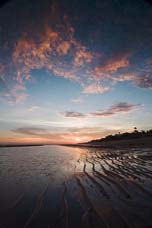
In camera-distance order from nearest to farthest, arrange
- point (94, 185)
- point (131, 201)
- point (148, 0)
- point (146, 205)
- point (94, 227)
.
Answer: point (148, 0) → point (94, 227) → point (146, 205) → point (131, 201) → point (94, 185)

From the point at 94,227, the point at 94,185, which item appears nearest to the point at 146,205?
the point at 94,227

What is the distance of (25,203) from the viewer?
5.03m

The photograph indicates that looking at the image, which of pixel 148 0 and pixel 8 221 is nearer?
pixel 148 0

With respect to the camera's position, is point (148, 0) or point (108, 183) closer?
point (148, 0)

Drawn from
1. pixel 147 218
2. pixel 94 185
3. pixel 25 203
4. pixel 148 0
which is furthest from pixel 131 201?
pixel 148 0

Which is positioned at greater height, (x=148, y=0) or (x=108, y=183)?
(x=148, y=0)

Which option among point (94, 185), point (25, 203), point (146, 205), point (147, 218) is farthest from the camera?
point (94, 185)

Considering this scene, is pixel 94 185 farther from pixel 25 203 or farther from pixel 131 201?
pixel 25 203

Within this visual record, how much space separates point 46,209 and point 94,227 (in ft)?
5.36

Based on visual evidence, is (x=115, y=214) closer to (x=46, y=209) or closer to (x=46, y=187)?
(x=46, y=209)

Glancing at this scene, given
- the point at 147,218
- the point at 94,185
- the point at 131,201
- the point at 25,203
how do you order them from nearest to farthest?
the point at 147,218, the point at 131,201, the point at 25,203, the point at 94,185

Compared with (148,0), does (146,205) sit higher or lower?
lower

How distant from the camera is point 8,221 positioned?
13.0 feet

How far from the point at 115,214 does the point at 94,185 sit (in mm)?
2637
